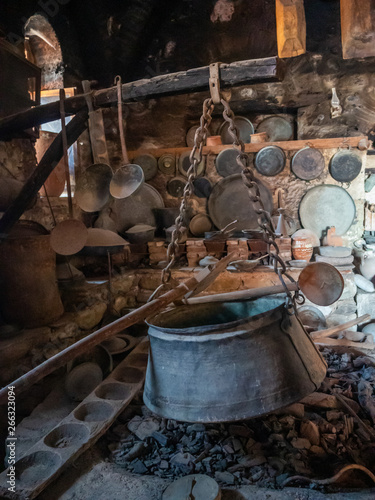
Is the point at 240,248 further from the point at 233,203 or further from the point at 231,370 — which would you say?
the point at 231,370

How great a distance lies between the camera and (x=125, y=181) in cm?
349

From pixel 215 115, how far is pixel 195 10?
193cm

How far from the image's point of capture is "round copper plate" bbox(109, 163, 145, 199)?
133 inches

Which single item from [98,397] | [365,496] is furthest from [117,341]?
[365,496]

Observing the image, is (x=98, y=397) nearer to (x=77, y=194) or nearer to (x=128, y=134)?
(x=77, y=194)

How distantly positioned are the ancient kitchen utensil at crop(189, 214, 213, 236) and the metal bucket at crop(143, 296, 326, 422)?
14.5 feet

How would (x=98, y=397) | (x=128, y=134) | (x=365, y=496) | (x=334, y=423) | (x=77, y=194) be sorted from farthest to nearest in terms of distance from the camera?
(x=128, y=134) < (x=77, y=194) < (x=98, y=397) < (x=334, y=423) < (x=365, y=496)

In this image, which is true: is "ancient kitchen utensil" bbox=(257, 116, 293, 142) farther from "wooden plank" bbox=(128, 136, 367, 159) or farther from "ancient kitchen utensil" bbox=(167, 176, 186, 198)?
"ancient kitchen utensil" bbox=(167, 176, 186, 198)

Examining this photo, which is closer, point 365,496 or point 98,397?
point 365,496

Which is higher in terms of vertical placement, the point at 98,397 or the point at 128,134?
the point at 128,134

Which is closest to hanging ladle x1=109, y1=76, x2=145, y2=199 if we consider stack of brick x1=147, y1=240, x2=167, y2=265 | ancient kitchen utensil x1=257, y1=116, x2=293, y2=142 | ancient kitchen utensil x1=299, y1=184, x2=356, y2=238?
stack of brick x1=147, y1=240, x2=167, y2=265

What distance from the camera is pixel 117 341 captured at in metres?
3.89

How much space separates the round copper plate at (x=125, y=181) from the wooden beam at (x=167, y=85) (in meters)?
0.86

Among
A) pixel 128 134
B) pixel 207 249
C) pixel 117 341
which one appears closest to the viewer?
pixel 117 341
